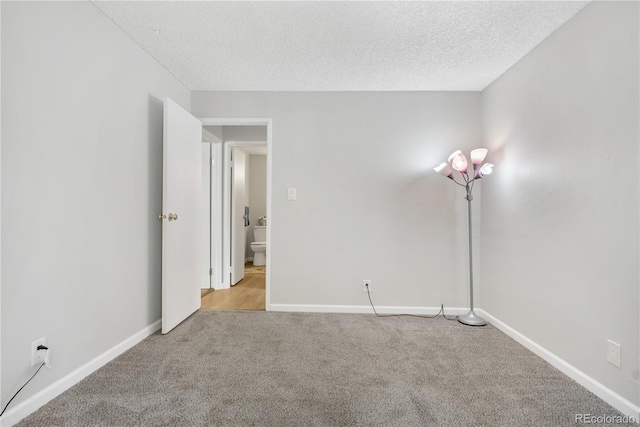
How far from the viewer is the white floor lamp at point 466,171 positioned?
2.57 meters

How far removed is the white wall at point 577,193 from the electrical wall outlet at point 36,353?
293cm

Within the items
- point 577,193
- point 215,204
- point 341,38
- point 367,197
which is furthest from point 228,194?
point 577,193

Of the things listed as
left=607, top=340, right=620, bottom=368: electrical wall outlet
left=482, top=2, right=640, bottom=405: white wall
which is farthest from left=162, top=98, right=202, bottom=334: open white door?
left=607, top=340, right=620, bottom=368: electrical wall outlet

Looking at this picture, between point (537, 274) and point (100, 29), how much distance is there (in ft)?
11.0

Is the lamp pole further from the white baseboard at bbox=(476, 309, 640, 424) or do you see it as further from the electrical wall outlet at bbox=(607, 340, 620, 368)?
the electrical wall outlet at bbox=(607, 340, 620, 368)

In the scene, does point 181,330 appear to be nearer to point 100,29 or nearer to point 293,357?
point 293,357

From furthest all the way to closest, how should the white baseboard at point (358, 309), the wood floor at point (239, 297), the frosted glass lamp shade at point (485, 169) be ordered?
the wood floor at point (239, 297)
the white baseboard at point (358, 309)
the frosted glass lamp shade at point (485, 169)

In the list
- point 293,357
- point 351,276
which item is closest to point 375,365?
point 293,357

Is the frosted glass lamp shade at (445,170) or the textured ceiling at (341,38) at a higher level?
the textured ceiling at (341,38)

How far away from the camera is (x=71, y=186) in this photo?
1646 mm

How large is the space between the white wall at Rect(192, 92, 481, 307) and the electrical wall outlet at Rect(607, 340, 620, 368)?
137cm

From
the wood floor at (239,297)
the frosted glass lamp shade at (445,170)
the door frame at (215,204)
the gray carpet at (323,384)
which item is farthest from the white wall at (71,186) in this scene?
the frosted glass lamp shade at (445,170)

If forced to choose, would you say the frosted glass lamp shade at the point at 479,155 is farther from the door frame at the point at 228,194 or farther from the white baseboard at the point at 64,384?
the white baseboard at the point at 64,384

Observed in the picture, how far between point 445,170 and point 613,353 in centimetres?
172
